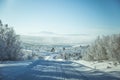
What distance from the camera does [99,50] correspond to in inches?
2093

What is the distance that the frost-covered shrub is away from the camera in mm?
47312

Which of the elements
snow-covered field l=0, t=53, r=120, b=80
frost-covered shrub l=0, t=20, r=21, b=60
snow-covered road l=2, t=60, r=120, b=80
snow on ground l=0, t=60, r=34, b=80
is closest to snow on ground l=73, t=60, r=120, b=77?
snow-covered field l=0, t=53, r=120, b=80

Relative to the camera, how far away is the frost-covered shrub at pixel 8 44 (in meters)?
47.3

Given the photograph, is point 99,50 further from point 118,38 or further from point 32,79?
point 32,79

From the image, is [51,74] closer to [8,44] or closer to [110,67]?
[110,67]

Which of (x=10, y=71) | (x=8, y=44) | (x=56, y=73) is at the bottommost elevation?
(x=56, y=73)

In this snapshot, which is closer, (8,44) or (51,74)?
(51,74)

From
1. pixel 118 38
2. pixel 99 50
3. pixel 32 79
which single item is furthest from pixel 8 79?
pixel 99 50

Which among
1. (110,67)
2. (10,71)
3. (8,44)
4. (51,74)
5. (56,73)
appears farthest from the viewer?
(8,44)

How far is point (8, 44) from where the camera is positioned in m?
50.5

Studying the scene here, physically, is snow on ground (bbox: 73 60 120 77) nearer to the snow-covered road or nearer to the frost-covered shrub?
the snow-covered road

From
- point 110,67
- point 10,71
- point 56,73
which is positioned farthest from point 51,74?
point 110,67

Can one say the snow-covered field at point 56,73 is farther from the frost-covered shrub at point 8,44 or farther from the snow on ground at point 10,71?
the frost-covered shrub at point 8,44

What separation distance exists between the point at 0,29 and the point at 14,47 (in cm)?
563
